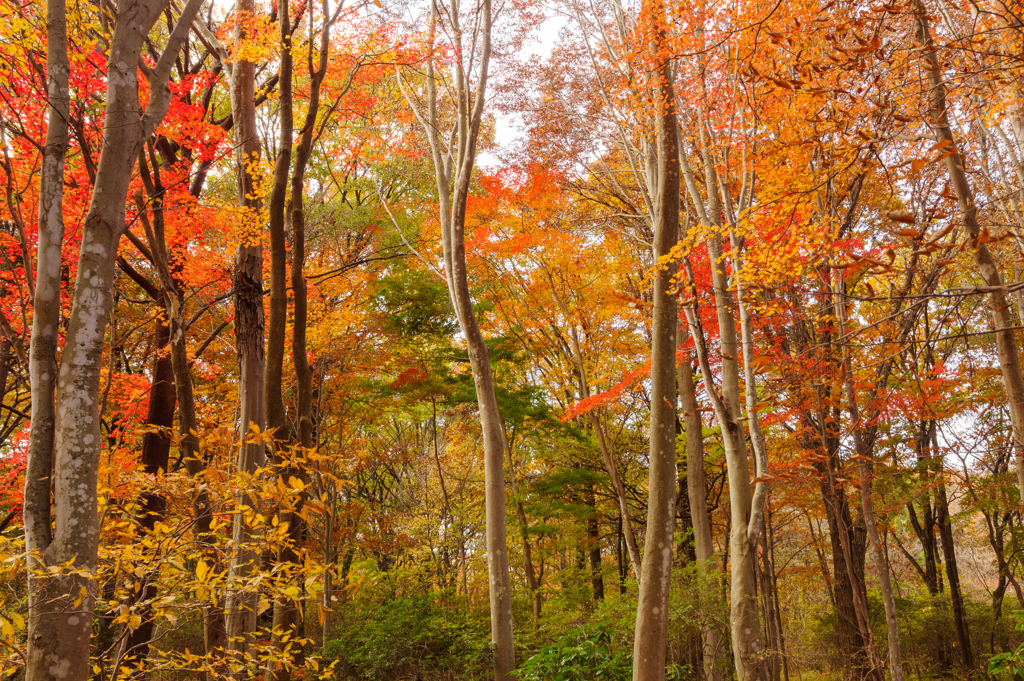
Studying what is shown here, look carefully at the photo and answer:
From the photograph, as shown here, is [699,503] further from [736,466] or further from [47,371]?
[47,371]

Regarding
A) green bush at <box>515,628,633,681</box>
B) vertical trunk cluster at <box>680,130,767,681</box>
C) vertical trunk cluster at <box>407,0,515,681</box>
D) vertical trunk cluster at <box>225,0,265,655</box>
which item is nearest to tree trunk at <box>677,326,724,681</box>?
vertical trunk cluster at <box>680,130,767,681</box>

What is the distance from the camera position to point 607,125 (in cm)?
864

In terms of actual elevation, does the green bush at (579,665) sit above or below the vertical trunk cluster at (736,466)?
below

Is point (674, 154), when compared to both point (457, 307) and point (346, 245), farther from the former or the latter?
point (346, 245)

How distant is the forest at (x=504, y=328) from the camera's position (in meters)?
2.89


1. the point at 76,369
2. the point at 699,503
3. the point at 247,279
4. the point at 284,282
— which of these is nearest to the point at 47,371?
the point at 76,369

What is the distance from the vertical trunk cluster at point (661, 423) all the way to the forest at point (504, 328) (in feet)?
0.11

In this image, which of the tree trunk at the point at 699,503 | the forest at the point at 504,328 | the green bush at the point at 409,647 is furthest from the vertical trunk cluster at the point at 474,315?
the tree trunk at the point at 699,503

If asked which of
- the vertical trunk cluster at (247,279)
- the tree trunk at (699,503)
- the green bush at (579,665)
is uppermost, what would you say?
the vertical trunk cluster at (247,279)

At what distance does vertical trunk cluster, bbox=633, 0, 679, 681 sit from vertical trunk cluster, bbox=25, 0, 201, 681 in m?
4.02

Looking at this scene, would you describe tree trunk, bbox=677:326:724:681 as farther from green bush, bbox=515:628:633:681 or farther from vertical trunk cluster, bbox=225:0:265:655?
vertical trunk cluster, bbox=225:0:265:655

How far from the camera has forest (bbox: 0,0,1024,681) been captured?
289cm

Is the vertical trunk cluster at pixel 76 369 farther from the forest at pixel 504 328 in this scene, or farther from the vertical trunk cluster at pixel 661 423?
the vertical trunk cluster at pixel 661 423

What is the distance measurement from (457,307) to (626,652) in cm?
448
